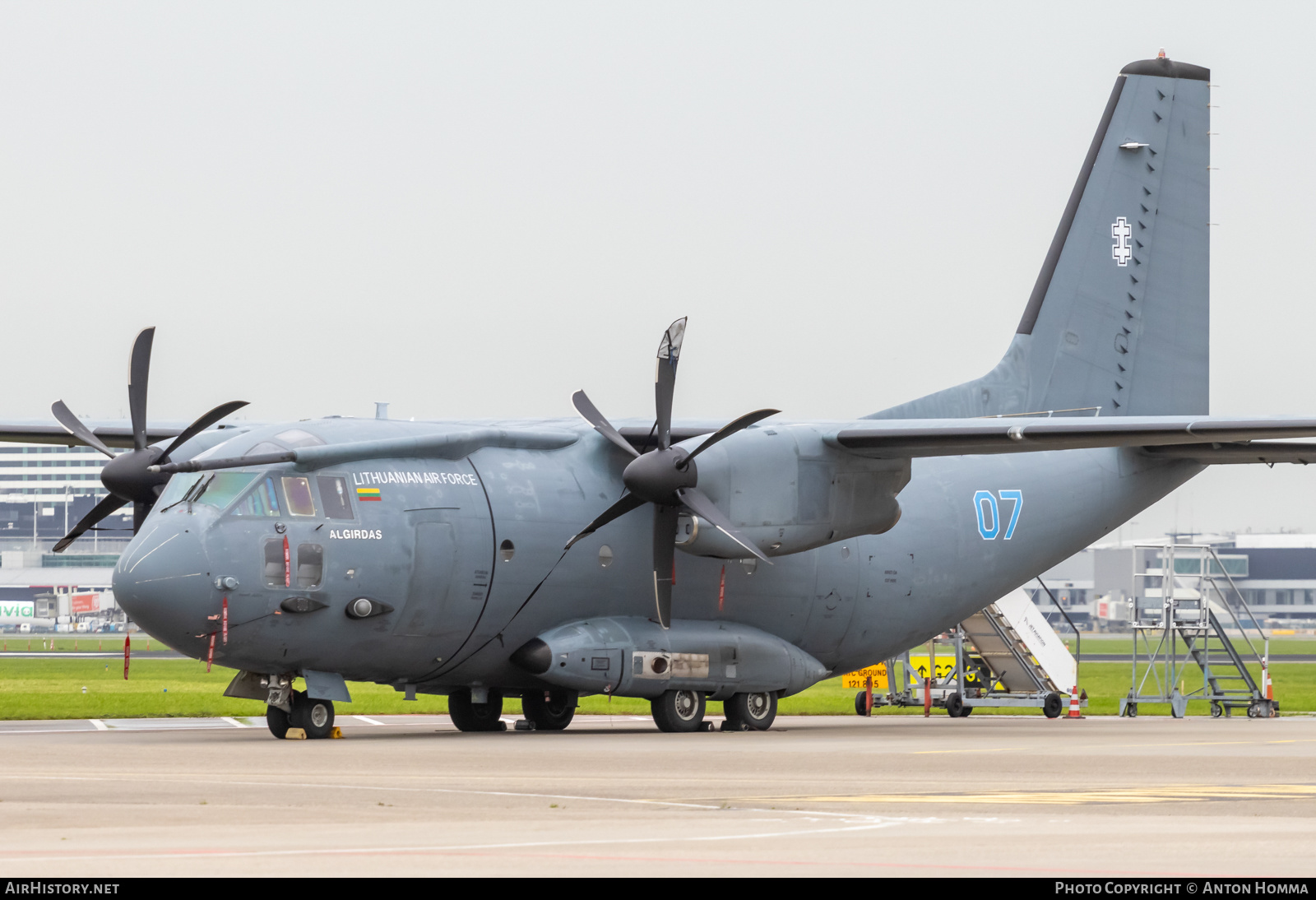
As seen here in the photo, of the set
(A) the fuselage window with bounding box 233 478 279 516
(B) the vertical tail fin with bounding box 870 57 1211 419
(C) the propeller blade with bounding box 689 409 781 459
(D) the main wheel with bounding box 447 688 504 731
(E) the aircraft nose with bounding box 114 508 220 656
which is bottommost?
(D) the main wheel with bounding box 447 688 504 731

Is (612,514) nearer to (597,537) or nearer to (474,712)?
(597,537)

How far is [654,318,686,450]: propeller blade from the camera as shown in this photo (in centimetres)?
2250

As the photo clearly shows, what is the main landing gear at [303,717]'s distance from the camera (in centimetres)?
2194

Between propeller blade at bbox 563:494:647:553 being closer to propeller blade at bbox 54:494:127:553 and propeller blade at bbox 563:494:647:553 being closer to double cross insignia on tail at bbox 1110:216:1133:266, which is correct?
propeller blade at bbox 54:494:127:553

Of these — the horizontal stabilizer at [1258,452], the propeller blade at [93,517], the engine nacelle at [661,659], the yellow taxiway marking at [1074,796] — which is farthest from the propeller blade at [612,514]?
the yellow taxiway marking at [1074,796]

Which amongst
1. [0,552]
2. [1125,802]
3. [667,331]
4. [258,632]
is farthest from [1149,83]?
[0,552]

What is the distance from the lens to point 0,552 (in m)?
187

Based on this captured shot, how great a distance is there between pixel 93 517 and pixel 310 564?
513 centimetres

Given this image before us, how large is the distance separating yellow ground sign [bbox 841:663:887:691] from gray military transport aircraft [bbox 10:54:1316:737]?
6364 millimetres

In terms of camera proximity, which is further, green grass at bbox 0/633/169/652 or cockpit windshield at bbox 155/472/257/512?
green grass at bbox 0/633/169/652

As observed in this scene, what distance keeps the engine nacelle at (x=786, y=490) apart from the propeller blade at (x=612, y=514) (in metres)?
0.69

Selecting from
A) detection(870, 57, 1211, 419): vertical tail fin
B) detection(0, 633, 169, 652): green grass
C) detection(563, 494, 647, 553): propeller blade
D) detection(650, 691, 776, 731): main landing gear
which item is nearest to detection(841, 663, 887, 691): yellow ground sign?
detection(870, 57, 1211, 419): vertical tail fin

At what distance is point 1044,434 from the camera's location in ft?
74.8

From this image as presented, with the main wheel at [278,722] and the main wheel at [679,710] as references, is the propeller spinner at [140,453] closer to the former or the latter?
the main wheel at [278,722]
